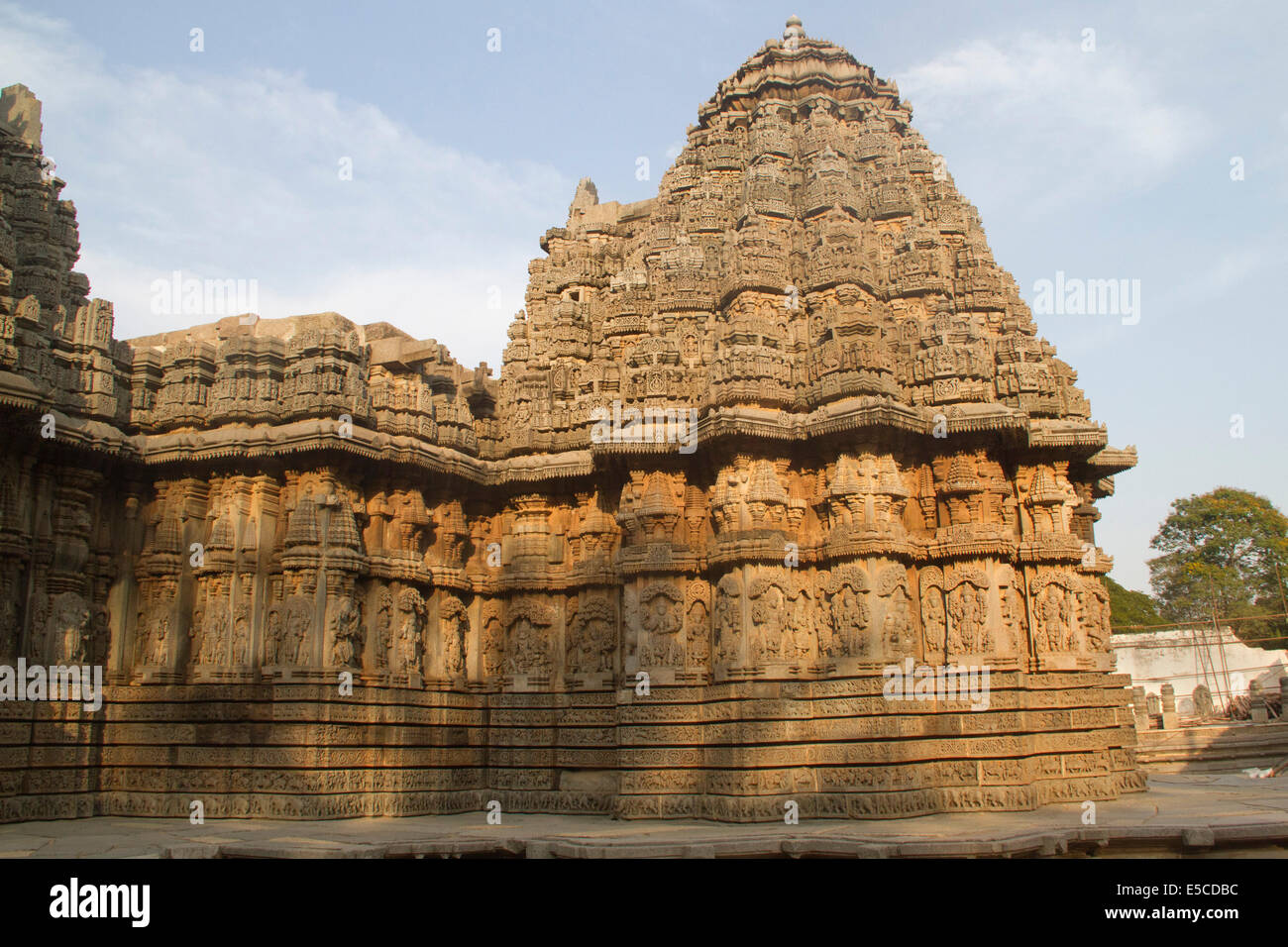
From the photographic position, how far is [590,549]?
19.2m

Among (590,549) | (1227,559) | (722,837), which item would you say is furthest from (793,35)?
(1227,559)

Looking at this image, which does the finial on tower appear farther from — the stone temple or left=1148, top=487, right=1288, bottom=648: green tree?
left=1148, top=487, right=1288, bottom=648: green tree

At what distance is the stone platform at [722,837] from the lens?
1123 centimetres

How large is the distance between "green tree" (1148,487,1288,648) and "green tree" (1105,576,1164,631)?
92 centimetres

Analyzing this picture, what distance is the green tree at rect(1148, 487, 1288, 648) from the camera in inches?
1918

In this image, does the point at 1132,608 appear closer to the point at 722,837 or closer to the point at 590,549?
the point at 590,549

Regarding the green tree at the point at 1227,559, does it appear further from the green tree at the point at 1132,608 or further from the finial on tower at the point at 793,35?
the finial on tower at the point at 793,35

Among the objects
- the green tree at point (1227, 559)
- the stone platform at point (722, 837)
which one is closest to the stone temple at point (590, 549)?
the stone platform at point (722, 837)

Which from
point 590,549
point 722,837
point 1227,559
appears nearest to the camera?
point 722,837

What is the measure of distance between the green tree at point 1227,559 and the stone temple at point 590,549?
3442 cm

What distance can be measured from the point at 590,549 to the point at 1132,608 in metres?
42.3

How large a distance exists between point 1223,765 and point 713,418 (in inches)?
696

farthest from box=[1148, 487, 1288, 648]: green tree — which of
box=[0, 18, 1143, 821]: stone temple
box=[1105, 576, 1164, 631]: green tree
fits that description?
box=[0, 18, 1143, 821]: stone temple
